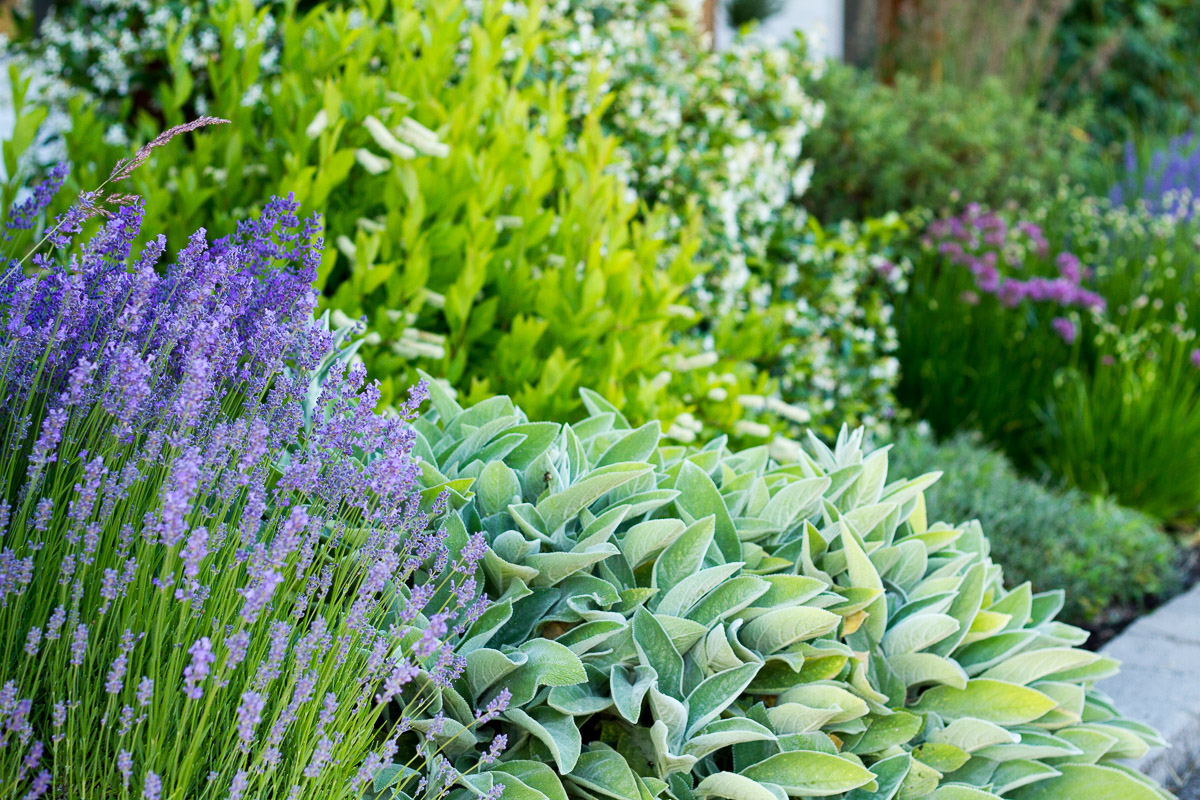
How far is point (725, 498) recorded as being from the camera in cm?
211

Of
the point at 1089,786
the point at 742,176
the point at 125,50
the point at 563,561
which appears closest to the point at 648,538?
the point at 563,561

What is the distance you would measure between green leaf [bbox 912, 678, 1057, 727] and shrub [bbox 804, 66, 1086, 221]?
3603mm

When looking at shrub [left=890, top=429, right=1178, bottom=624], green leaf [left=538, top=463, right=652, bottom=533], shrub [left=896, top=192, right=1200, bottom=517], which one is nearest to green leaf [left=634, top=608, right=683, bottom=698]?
green leaf [left=538, top=463, right=652, bottom=533]

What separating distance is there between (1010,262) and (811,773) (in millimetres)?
3588

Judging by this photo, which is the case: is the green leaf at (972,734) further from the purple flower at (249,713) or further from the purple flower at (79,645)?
the purple flower at (79,645)

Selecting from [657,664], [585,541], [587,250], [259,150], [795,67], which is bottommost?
[657,664]

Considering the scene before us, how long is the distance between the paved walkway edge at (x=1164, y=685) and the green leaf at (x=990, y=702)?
0.73 metres

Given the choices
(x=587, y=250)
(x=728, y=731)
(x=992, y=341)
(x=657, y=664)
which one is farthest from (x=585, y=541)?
(x=992, y=341)

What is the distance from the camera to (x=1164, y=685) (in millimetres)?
2963

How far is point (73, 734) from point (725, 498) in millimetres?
1255

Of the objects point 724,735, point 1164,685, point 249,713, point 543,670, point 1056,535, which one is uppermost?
point 249,713

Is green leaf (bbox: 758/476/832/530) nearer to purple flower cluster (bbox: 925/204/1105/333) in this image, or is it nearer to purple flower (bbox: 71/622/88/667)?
purple flower (bbox: 71/622/88/667)

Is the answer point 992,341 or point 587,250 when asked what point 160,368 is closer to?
point 587,250

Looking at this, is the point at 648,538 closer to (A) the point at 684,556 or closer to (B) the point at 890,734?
(A) the point at 684,556
